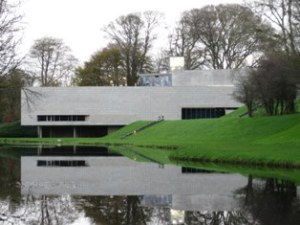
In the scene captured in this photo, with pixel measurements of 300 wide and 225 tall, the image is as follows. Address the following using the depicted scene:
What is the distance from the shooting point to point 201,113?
94688 millimetres

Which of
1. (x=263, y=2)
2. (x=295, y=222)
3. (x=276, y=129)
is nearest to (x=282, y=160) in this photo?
(x=295, y=222)

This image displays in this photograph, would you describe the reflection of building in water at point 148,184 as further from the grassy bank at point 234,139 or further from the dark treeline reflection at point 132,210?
the grassy bank at point 234,139

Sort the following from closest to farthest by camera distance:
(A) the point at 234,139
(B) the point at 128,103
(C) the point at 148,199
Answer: (C) the point at 148,199 < (A) the point at 234,139 < (B) the point at 128,103

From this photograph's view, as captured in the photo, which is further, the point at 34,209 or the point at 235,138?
the point at 235,138

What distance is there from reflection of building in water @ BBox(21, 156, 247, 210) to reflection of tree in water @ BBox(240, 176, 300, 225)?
19.5 inches

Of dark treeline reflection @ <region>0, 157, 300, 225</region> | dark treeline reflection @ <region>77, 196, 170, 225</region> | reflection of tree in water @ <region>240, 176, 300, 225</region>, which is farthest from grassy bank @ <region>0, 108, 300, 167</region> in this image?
dark treeline reflection @ <region>77, 196, 170, 225</region>

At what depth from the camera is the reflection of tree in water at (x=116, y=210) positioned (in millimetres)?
12784

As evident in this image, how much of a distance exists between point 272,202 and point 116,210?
13.9 ft

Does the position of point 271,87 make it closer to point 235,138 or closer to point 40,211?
point 235,138

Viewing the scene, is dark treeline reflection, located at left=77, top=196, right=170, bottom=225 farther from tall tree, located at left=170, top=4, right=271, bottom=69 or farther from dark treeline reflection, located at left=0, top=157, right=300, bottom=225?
tall tree, located at left=170, top=4, right=271, bottom=69

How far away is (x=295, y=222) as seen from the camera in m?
12.4

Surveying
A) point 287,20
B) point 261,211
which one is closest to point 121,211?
point 261,211

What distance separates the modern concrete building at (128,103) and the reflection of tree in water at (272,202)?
7240 centimetres

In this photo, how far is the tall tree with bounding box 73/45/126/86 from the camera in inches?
3964
